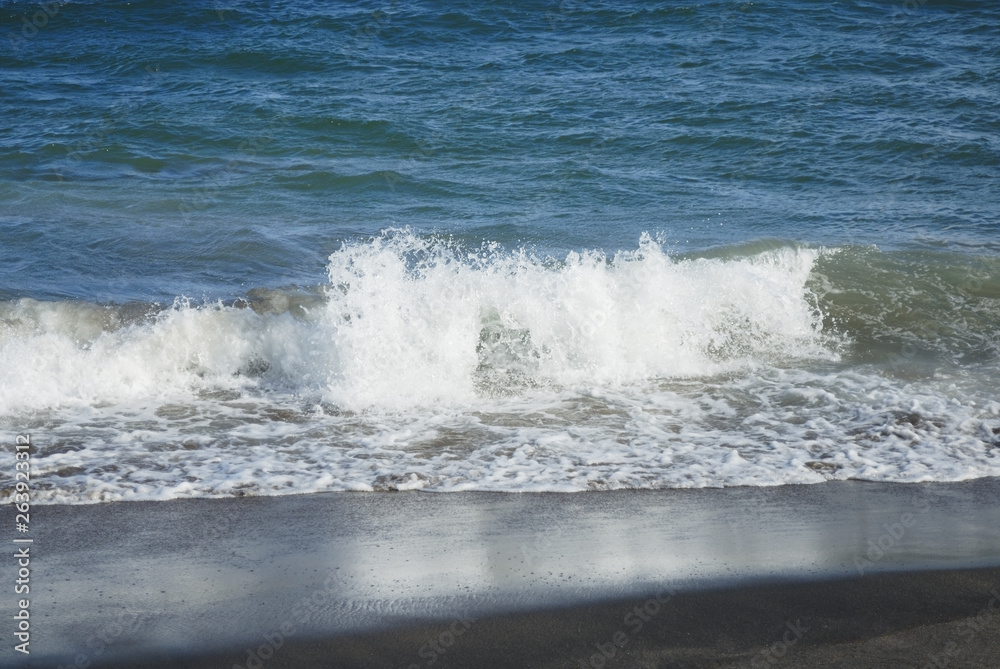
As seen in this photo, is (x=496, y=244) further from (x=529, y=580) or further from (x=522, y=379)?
(x=529, y=580)

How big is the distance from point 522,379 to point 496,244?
305 centimetres

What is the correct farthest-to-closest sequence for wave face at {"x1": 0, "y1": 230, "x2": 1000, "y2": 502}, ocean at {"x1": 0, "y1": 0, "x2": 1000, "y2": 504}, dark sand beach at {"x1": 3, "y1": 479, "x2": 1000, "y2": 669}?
ocean at {"x1": 0, "y1": 0, "x2": 1000, "y2": 504} < wave face at {"x1": 0, "y1": 230, "x2": 1000, "y2": 502} < dark sand beach at {"x1": 3, "y1": 479, "x2": 1000, "y2": 669}

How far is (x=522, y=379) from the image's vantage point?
7.46m

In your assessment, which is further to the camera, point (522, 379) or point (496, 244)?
point (496, 244)

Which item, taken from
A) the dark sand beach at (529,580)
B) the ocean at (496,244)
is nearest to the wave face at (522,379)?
the ocean at (496,244)

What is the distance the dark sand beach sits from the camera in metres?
3.81

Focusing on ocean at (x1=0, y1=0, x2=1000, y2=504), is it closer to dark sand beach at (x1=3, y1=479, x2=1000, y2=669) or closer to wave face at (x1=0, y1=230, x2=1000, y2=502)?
wave face at (x1=0, y1=230, x2=1000, y2=502)

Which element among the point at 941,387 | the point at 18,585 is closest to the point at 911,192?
the point at 941,387

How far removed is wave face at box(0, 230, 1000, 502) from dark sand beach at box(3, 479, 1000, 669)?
352mm

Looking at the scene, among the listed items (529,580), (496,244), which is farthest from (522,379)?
(529,580)

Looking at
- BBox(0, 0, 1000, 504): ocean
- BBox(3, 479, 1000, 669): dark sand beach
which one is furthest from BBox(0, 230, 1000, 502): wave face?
BBox(3, 479, 1000, 669): dark sand beach

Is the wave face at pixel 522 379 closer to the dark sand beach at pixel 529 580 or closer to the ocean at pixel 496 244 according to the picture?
the ocean at pixel 496 244

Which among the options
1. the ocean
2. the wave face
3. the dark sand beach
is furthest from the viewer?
the ocean

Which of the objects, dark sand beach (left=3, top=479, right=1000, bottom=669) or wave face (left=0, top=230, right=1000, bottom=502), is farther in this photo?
wave face (left=0, top=230, right=1000, bottom=502)
